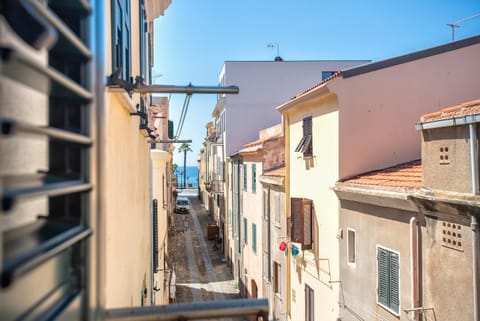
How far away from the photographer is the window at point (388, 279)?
8.67 m

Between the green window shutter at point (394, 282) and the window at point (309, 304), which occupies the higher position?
the green window shutter at point (394, 282)

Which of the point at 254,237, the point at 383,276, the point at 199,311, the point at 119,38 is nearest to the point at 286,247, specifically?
the point at 383,276

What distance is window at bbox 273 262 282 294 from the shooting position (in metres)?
16.8

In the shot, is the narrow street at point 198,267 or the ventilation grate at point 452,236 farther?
the narrow street at point 198,267

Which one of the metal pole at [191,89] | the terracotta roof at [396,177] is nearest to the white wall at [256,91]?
the terracotta roof at [396,177]

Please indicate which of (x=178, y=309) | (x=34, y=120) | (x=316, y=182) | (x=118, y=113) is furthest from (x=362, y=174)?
(x=34, y=120)

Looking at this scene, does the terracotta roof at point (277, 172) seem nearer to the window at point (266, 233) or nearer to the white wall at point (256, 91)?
the window at point (266, 233)

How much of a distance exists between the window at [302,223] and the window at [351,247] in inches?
88.0

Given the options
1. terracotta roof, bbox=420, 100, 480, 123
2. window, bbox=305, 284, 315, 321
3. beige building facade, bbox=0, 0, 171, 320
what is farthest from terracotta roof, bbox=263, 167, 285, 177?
beige building facade, bbox=0, 0, 171, 320

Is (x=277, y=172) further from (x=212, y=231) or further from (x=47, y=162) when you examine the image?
(x=212, y=231)

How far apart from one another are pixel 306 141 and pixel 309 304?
4.80 meters

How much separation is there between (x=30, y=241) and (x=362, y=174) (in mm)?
10607

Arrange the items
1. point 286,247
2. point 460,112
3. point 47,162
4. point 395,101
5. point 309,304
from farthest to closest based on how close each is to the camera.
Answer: point 286,247 < point 309,304 < point 395,101 < point 460,112 < point 47,162

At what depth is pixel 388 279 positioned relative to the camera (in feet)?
29.5
